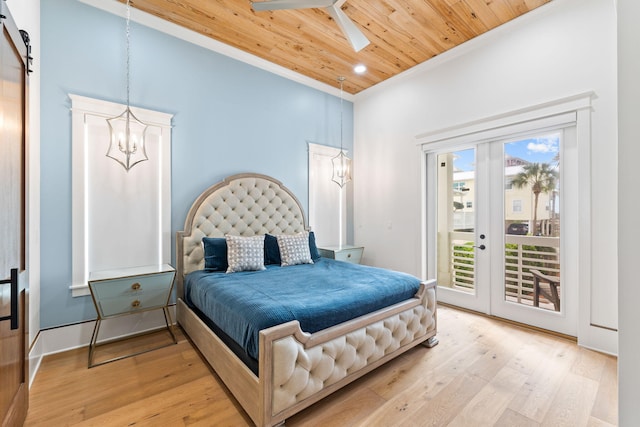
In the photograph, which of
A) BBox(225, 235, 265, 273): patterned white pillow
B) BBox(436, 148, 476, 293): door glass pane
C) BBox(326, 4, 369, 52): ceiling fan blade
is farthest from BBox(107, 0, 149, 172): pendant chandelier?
BBox(436, 148, 476, 293): door glass pane

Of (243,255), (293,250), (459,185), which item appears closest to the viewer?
(243,255)

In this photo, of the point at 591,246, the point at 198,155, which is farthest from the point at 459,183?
the point at 198,155

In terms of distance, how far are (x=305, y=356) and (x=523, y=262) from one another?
9.05 ft

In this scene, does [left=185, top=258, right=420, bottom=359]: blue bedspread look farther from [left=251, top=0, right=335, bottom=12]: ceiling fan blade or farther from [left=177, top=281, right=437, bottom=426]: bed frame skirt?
[left=251, top=0, right=335, bottom=12]: ceiling fan blade

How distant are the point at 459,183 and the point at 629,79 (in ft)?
10.1

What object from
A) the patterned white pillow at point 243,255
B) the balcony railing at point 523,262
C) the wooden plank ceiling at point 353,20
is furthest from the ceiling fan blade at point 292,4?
the balcony railing at point 523,262

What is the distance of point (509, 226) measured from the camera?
10.6 ft

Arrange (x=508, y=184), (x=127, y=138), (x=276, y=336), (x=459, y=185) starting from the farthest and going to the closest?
(x=459, y=185) → (x=508, y=184) → (x=127, y=138) → (x=276, y=336)

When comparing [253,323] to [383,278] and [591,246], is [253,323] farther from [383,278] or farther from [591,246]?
[591,246]

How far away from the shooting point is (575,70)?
106 inches

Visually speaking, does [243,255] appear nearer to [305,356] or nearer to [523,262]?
[305,356]

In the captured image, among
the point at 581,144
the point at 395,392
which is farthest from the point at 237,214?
the point at 581,144

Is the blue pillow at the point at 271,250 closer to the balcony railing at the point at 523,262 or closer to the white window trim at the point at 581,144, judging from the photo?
the balcony railing at the point at 523,262

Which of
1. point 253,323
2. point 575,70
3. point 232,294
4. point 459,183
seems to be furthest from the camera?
point 459,183
